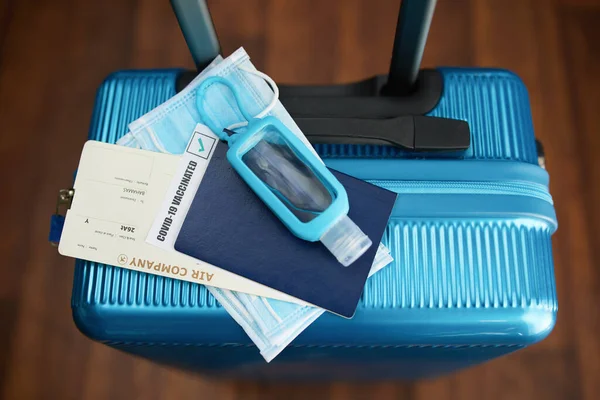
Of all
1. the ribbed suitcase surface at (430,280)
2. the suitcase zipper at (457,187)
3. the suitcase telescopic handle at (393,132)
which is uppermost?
the suitcase telescopic handle at (393,132)

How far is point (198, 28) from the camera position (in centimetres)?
55

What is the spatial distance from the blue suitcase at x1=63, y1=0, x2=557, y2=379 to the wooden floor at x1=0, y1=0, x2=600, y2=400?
40cm

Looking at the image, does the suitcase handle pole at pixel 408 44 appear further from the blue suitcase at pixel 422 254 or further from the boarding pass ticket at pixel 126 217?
the boarding pass ticket at pixel 126 217

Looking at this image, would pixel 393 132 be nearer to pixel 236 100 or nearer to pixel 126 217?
pixel 236 100

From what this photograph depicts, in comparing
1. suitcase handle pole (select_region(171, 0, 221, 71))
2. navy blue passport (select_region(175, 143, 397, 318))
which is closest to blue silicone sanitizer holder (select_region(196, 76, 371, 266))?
navy blue passport (select_region(175, 143, 397, 318))

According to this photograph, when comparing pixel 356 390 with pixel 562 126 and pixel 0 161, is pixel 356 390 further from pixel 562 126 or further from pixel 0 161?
pixel 0 161

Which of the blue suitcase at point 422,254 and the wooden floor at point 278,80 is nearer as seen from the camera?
the blue suitcase at point 422,254

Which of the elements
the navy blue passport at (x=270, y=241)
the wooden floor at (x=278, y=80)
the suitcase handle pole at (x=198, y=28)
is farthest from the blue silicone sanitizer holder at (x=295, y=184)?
the wooden floor at (x=278, y=80)

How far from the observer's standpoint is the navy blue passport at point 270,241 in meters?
0.49

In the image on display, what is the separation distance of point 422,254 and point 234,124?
23cm

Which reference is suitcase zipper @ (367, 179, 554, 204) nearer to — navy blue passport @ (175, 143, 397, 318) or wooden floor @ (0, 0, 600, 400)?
navy blue passport @ (175, 143, 397, 318)

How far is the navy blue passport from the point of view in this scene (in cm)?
49

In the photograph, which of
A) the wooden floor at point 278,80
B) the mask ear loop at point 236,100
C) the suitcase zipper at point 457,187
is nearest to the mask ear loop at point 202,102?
the mask ear loop at point 236,100

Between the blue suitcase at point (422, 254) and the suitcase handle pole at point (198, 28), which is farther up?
the suitcase handle pole at point (198, 28)
